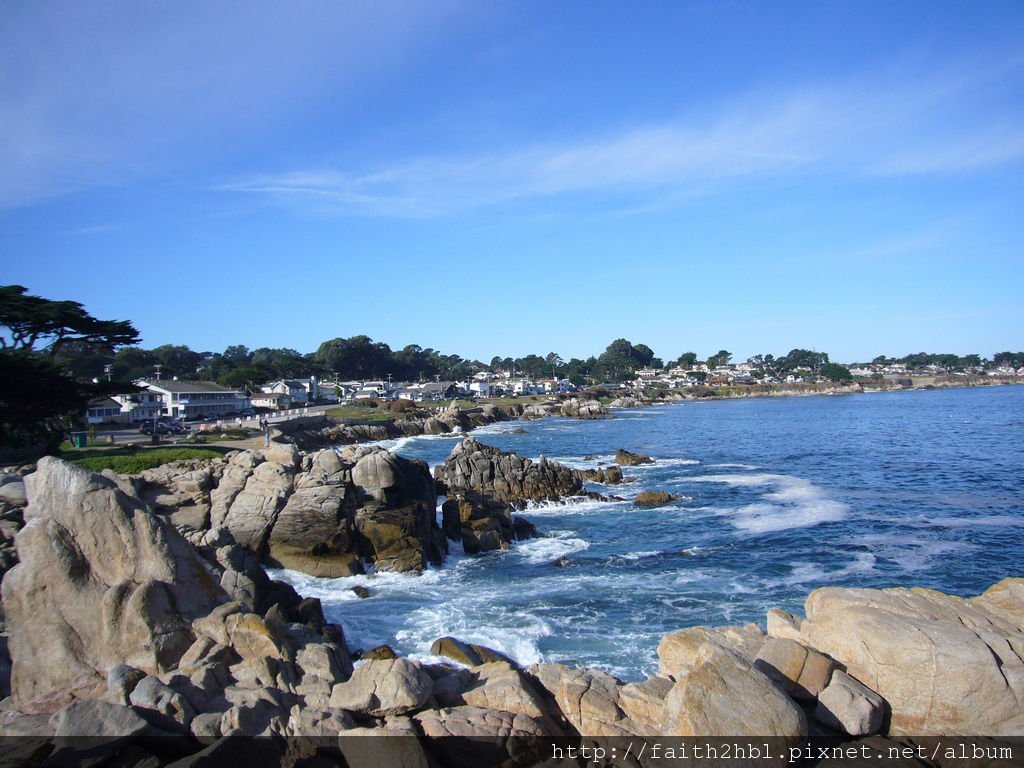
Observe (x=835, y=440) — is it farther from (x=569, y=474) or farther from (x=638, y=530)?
(x=638, y=530)

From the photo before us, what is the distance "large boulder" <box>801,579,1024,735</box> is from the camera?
9.59 metres

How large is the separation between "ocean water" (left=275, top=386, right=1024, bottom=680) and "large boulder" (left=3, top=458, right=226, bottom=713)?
5330 millimetres

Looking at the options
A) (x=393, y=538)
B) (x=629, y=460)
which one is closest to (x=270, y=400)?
(x=629, y=460)

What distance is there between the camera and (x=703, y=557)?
24.6 metres

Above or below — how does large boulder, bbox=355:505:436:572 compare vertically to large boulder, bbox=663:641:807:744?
below

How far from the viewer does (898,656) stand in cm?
1005

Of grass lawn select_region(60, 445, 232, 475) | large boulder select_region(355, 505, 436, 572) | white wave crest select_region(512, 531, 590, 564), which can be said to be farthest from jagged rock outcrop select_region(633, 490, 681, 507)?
grass lawn select_region(60, 445, 232, 475)

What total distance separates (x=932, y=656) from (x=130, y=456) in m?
34.4

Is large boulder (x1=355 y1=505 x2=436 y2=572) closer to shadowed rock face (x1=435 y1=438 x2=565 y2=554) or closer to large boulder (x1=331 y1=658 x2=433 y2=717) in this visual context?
shadowed rock face (x1=435 y1=438 x2=565 y2=554)

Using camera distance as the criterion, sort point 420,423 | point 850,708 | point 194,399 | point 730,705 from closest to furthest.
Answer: point 730,705, point 850,708, point 194,399, point 420,423

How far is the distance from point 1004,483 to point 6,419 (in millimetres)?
54492

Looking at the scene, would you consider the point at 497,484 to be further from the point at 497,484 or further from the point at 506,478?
the point at 506,478

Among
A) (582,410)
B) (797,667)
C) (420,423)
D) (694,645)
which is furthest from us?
(582,410)

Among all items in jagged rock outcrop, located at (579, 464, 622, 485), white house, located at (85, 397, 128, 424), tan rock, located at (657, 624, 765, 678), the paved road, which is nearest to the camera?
tan rock, located at (657, 624, 765, 678)
